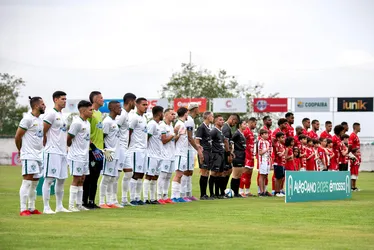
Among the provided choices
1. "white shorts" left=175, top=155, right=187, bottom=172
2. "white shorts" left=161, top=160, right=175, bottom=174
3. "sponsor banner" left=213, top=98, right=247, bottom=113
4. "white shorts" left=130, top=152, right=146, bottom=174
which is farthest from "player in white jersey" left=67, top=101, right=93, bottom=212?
"sponsor banner" left=213, top=98, right=247, bottom=113

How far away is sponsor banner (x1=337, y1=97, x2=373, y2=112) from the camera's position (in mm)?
60750

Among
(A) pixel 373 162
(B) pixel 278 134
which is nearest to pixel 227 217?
(B) pixel 278 134

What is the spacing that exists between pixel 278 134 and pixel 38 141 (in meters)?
10.0

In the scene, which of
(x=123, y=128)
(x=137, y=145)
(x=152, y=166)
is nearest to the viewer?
(x=123, y=128)

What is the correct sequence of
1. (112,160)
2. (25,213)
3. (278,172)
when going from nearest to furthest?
(25,213) → (112,160) → (278,172)

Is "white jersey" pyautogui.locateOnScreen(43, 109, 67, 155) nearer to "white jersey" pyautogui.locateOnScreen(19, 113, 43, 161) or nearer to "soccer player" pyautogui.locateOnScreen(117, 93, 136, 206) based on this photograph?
"white jersey" pyautogui.locateOnScreen(19, 113, 43, 161)

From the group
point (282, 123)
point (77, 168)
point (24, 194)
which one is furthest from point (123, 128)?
point (282, 123)

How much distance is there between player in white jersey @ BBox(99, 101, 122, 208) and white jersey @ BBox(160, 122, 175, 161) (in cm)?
221

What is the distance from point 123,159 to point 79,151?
175cm

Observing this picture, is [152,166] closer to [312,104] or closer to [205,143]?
[205,143]

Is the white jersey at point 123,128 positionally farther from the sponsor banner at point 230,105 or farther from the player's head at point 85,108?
the sponsor banner at point 230,105

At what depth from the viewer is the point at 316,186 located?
20.5 m

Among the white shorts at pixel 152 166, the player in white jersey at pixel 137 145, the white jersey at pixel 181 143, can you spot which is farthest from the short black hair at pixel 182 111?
the player in white jersey at pixel 137 145

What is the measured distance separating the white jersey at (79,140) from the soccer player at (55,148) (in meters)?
0.39
